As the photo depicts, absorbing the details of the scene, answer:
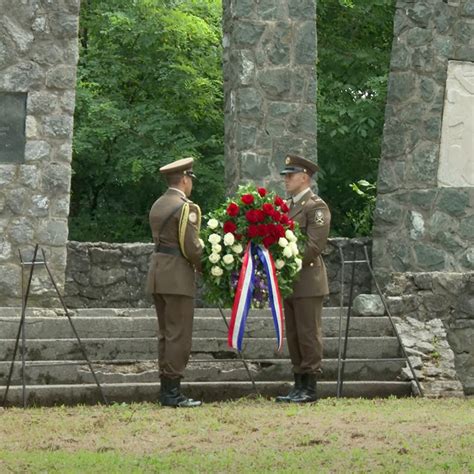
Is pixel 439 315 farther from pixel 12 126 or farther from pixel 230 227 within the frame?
pixel 12 126

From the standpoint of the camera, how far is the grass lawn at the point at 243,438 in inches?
332

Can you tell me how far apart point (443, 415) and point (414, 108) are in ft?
15.2

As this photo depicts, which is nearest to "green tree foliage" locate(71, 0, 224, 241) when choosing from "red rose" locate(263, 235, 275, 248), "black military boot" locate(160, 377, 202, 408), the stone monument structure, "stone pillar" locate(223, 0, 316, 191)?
"stone pillar" locate(223, 0, 316, 191)

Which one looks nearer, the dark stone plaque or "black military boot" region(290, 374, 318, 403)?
"black military boot" region(290, 374, 318, 403)

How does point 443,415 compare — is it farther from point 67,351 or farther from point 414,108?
point 414,108

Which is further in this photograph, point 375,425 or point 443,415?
point 443,415

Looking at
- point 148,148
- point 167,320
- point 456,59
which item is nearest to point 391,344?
point 167,320

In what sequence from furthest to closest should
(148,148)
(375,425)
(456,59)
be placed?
(148,148), (456,59), (375,425)

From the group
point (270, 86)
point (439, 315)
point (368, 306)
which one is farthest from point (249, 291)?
point (270, 86)

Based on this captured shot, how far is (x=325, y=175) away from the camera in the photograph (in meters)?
18.9

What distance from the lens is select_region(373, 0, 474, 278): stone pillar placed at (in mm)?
14500

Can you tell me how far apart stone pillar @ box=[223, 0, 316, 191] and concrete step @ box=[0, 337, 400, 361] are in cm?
259

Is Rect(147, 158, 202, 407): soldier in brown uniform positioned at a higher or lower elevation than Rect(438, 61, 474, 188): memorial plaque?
lower

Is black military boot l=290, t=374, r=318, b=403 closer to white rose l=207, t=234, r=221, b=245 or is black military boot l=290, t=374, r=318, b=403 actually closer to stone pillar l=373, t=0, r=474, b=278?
white rose l=207, t=234, r=221, b=245
